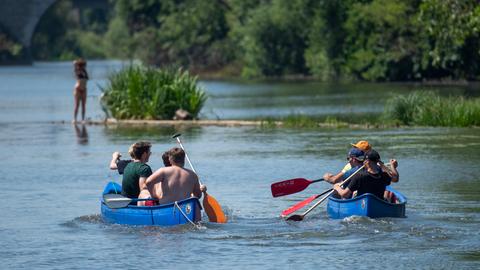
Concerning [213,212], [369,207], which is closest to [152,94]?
[213,212]

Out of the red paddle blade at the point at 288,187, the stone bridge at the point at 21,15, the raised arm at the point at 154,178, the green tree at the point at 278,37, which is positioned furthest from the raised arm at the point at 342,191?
the stone bridge at the point at 21,15

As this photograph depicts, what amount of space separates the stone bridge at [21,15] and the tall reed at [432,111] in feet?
314

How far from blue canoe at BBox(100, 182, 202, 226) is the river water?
0.14 metres

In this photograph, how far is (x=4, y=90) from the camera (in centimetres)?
6912

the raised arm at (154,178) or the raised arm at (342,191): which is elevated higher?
the raised arm at (154,178)

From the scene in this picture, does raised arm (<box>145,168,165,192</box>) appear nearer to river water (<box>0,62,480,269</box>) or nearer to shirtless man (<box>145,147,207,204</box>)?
shirtless man (<box>145,147,207,204</box>)

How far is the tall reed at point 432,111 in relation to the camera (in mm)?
32219

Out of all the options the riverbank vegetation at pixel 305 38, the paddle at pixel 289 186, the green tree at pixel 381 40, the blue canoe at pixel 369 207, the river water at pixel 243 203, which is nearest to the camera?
the river water at pixel 243 203

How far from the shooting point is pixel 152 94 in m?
36.3

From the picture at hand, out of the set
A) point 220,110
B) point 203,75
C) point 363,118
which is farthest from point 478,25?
point 203,75

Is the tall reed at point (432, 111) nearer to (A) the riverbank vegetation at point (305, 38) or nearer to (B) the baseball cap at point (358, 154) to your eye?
(A) the riverbank vegetation at point (305, 38)

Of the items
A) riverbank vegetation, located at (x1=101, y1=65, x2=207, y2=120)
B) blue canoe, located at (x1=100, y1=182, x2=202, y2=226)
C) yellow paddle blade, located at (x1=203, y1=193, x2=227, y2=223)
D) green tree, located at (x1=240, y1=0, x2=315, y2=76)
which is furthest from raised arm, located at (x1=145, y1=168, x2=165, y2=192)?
green tree, located at (x1=240, y1=0, x2=315, y2=76)

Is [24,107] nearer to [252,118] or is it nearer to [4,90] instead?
[252,118]

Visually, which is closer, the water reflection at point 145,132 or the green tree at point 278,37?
the water reflection at point 145,132
